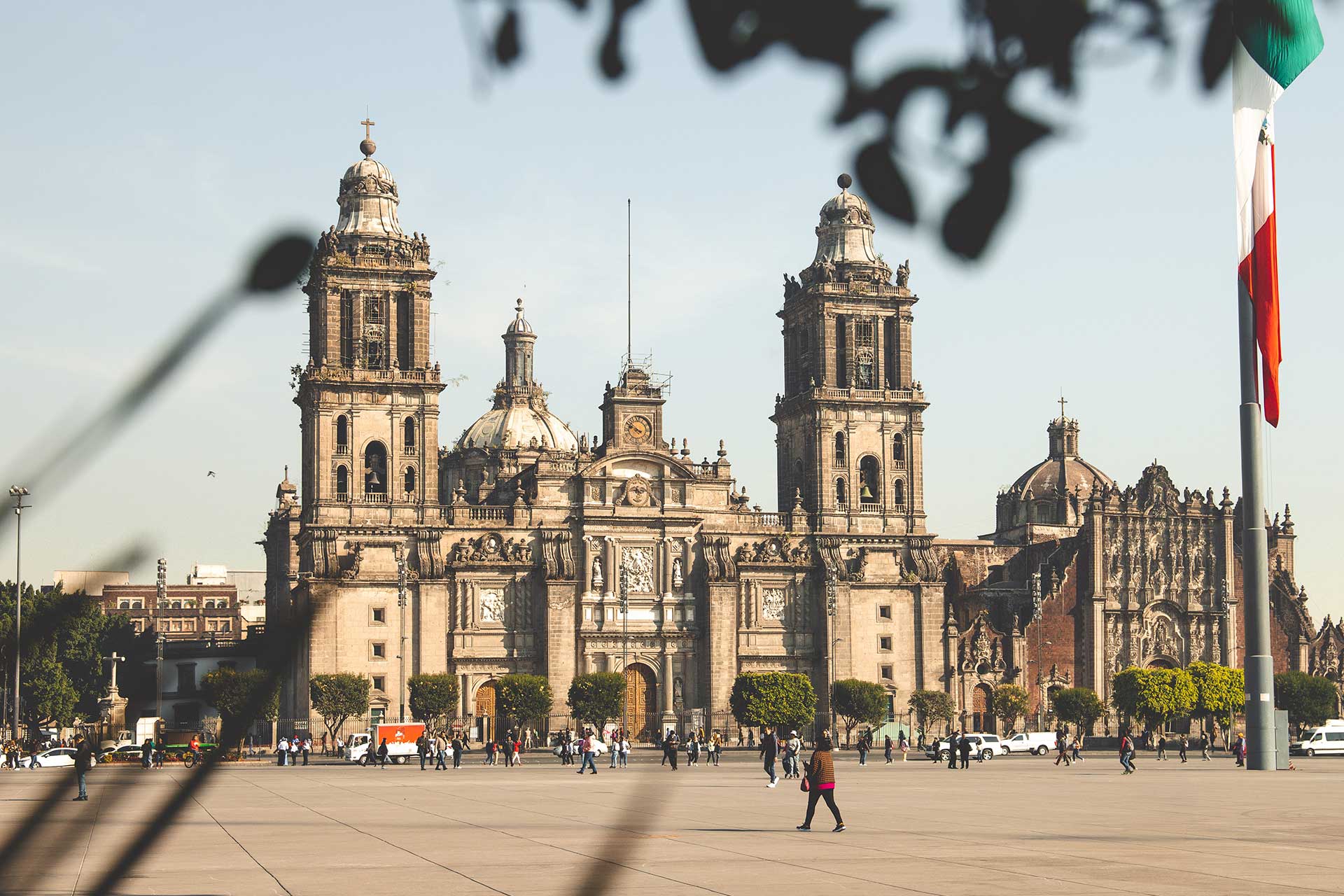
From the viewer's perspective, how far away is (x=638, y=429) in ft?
295

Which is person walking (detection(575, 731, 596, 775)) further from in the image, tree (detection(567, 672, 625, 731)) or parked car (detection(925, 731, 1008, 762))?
tree (detection(567, 672, 625, 731))

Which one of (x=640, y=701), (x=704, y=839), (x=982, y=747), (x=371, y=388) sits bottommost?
(x=982, y=747)

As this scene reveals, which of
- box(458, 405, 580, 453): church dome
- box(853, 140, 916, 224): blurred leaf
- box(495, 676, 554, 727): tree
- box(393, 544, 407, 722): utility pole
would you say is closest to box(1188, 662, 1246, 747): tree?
box(495, 676, 554, 727): tree

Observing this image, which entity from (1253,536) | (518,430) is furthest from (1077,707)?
(1253,536)

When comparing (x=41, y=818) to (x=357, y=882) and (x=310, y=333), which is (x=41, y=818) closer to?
(x=357, y=882)

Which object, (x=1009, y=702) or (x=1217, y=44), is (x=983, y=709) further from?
(x=1217, y=44)

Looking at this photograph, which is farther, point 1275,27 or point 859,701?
point 859,701

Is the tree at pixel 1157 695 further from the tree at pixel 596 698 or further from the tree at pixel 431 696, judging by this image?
the tree at pixel 431 696

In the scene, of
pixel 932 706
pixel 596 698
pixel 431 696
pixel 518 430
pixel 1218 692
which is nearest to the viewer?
pixel 431 696

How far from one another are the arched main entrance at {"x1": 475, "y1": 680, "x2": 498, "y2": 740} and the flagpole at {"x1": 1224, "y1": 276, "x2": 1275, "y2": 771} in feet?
150

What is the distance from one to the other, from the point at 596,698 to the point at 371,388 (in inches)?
650

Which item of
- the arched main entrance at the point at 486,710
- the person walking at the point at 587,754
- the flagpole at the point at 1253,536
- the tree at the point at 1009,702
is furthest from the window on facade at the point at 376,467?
the flagpole at the point at 1253,536

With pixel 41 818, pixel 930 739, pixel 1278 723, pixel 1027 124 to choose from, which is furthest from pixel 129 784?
pixel 930 739

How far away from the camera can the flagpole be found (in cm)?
3984
